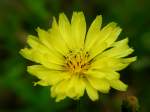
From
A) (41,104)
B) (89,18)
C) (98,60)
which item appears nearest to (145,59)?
(89,18)

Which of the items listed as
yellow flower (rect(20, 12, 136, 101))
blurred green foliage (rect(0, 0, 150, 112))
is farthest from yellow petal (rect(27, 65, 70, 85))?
blurred green foliage (rect(0, 0, 150, 112))

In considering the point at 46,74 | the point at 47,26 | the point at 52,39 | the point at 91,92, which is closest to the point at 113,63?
the point at 91,92

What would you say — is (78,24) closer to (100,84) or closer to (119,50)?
(119,50)

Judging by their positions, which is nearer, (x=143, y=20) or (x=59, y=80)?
(x=59, y=80)

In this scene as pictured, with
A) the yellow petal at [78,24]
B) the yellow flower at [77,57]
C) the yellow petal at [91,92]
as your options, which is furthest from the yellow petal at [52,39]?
the yellow petal at [91,92]

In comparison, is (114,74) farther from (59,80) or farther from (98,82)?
(59,80)

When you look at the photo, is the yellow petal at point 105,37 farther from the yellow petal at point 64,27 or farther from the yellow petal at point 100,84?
the yellow petal at point 100,84

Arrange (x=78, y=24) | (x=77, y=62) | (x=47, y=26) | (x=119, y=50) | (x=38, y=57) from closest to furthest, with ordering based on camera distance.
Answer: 1. (x=38, y=57)
2. (x=119, y=50)
3. (x=78, y=24)
4. (x=77, y=62)
5. (x=47, y=26)
